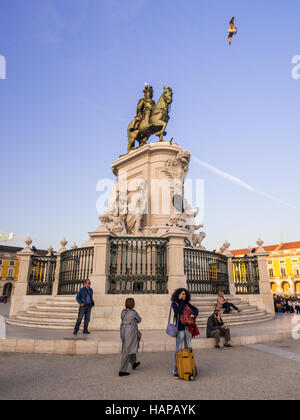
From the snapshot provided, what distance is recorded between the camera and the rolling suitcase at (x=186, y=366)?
382cm

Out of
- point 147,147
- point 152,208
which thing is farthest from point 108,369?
point 147,147

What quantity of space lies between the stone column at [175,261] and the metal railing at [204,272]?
3.82ft

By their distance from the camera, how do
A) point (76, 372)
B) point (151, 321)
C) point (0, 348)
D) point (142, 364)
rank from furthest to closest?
point (151, 321) → point (0, 348) → point (142, 364) → point (76, 372)

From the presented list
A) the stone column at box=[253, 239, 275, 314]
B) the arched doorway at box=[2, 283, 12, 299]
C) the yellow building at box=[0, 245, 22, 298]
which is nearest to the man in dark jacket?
the stone column at box=[253, 239, 275, 314]

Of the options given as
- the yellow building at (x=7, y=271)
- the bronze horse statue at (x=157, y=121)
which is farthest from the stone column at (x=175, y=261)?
the yellow building at (x=7, y=271)

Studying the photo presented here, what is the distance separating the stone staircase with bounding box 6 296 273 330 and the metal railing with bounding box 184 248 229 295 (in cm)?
49

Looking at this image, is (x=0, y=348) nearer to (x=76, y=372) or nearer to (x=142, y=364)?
(x=76, y=372)

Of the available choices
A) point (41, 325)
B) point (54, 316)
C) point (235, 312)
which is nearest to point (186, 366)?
point (41, 325)

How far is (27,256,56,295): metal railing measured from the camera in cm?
1281

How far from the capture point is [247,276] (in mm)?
13609

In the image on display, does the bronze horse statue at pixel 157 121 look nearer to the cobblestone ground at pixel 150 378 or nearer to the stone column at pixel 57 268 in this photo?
the stone column at pixel 57 268
